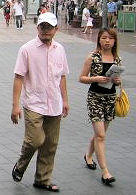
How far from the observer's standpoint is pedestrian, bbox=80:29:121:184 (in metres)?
5.94

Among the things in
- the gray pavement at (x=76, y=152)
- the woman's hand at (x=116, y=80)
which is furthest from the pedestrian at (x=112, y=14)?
the woman's hand at (x=116, y=80)

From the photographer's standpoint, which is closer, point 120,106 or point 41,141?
point 41,141

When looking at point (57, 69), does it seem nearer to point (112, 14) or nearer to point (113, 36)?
point (113, 36)

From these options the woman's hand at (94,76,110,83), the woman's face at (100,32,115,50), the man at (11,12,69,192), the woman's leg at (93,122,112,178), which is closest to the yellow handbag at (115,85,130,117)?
the woman's leg at (93,122,112,178)

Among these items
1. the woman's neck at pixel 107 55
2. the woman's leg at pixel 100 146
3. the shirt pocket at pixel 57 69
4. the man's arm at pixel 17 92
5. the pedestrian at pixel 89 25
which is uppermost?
the woman's neck at pixel 107 55

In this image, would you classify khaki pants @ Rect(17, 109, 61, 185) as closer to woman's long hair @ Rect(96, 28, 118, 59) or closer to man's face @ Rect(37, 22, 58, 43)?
man's face @ Rect(37, 22, 58, 43)

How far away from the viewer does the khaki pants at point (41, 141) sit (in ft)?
17.7

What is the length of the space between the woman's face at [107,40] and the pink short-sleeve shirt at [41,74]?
0.65 metres

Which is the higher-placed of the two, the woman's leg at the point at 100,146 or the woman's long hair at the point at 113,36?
the woman's long hair at the point at 113,36

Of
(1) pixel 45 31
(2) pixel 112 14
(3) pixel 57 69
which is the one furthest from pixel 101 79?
(2) pixel 112 14

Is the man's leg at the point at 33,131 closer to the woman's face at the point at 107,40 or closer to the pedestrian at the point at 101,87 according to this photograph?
the pedestrian at the point at 101,87

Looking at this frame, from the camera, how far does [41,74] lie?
17.7 ft

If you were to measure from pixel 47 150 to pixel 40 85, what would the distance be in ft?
2.29

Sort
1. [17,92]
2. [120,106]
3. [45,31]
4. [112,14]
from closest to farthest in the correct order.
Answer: [45,31] → [17,92] → [120,106] → [112,14]
